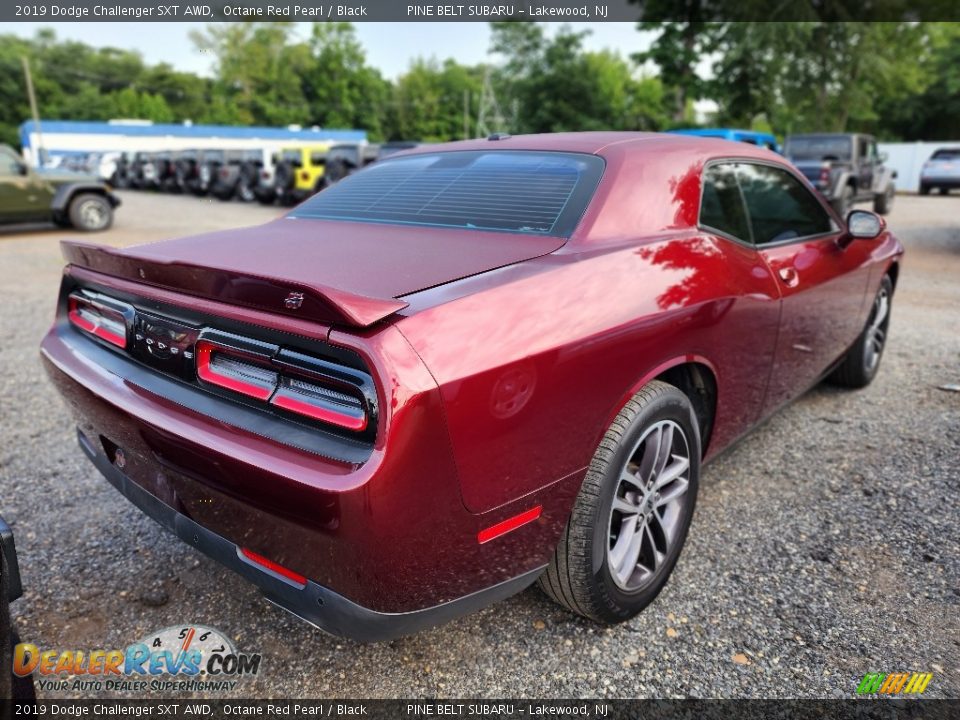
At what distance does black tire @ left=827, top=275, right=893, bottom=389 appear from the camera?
419cm

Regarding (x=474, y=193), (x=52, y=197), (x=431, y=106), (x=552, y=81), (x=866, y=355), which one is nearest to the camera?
(x=474, y=193)

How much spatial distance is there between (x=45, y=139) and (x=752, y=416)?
50.7 m

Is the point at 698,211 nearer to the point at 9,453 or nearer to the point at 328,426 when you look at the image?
the point at 328,426

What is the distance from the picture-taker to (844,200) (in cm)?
1357

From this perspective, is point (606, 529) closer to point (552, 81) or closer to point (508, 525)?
point (508, 525)

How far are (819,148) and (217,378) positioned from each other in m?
16.4

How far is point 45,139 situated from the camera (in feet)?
139

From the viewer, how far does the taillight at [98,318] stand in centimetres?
217

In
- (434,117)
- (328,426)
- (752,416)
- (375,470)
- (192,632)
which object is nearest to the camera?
(375,470)

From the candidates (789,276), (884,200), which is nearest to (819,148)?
(884,200)

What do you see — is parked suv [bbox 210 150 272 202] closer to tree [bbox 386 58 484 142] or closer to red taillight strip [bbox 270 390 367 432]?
red taillight strip [bbox 270 390 367 432]

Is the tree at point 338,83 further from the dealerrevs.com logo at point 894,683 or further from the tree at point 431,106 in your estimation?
the dealerrevs.com logo at point 894,683

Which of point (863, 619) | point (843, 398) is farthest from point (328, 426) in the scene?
point (843, 398)

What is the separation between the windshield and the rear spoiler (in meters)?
15.9
